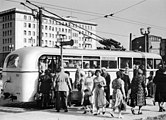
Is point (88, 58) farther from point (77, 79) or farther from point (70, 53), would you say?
point (77, 79)

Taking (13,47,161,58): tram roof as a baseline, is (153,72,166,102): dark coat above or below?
below

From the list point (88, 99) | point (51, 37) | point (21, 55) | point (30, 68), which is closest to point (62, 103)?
point (88, 99)

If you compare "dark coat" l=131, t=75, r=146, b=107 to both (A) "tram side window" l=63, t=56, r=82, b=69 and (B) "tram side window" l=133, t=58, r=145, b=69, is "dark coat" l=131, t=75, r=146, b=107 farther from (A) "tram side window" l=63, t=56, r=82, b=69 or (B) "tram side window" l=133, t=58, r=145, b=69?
(B) "tram side window" l=133, t=58, r=145, b=69

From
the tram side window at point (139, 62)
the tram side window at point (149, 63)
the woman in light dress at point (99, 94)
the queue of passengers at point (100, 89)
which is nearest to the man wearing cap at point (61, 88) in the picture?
the queue of passengers at point (100, 89)

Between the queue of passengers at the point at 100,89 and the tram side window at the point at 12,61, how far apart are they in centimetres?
124

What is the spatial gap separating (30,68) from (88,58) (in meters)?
3.09

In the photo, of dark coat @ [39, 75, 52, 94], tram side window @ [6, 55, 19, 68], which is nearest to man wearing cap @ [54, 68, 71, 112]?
dark coat @ [39, 75, 52, 94]

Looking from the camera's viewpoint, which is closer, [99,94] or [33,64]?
[99,94]

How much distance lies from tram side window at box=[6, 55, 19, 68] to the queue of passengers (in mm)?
1240

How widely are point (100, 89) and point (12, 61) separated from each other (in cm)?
431

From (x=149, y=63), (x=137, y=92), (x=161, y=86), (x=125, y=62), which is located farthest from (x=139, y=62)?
(x=137, y=92)

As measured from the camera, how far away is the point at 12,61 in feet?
40.6

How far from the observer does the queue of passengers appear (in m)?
9.59

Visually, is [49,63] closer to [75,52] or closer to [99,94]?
[75,52]
